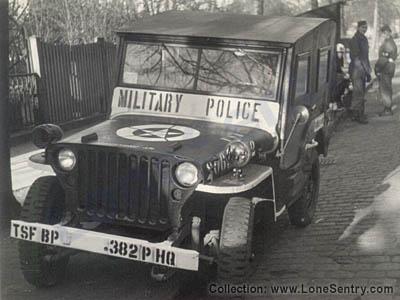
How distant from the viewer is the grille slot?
4.11 m

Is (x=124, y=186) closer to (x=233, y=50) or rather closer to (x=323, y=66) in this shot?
(x=233, y=50)

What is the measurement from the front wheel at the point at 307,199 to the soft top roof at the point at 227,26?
4.41ft

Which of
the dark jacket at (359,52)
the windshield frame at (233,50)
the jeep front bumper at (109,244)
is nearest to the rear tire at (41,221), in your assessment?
the jeep front bumper at (109,244)

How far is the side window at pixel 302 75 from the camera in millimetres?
5383

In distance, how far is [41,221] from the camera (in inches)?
175

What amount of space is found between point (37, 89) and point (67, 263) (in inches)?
243

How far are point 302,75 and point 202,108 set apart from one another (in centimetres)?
107

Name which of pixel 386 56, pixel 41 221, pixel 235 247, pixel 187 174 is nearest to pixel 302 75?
pixel 187 174

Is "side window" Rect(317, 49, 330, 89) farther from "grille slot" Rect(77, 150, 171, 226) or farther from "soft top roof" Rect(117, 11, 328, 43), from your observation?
"grille slot" Rect(77, 150, 171, 226)

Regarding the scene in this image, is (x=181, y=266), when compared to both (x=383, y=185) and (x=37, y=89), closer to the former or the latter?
(x=383, y=185)

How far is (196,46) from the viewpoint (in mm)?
5277

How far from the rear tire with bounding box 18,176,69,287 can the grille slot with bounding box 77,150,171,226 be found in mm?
329

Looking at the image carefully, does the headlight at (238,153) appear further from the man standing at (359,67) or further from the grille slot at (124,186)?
the man standing at (359,67)

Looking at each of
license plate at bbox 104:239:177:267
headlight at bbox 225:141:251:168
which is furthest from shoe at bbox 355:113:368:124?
license plate at bbox 104:239:177:267
